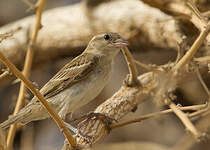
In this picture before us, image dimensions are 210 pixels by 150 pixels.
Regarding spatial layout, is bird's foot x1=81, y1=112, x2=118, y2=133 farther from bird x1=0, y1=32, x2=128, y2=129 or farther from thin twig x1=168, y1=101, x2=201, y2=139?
thin twig x1=168, y1=101, x2=201, y2=139

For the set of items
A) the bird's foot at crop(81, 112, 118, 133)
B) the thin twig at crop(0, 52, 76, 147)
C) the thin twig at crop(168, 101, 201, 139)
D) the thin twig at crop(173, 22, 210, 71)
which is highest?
the thin twig at crop(0, 52, 76, 147)

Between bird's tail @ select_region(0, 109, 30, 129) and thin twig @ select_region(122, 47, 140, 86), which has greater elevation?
bird's tail @ select_region(0, 109, 30, 129)

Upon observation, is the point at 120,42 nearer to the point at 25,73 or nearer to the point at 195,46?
the point at 25,73

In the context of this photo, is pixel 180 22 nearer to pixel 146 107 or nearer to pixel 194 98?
pixel 194 98

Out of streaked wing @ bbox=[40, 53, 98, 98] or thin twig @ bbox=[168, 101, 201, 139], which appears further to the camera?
streaked wing @ bbox=[40, 53, 98, 98]

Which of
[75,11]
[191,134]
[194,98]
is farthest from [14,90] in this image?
[191,134]

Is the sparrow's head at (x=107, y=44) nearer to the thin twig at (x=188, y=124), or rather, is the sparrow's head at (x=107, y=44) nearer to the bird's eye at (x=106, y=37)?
the bird's eye at (x=106, y=37)

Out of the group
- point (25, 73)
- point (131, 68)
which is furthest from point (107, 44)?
point (25, 73)

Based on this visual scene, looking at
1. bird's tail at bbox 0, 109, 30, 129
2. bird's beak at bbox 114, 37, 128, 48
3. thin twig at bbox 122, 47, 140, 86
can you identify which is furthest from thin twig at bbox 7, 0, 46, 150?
thin twig at bbox 122, 47, 140, 86
